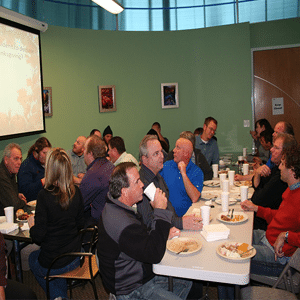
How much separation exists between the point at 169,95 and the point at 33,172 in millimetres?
4179

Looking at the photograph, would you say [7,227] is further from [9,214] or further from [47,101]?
[47,101]

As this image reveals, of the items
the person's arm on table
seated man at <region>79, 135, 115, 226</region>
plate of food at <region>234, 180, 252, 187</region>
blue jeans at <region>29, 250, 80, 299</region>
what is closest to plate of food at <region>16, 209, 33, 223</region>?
blue jeans at <region>29, 250, 80, 299</region>

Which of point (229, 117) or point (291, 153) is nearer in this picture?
point (291, 153)

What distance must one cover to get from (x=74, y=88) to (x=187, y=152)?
152 inches

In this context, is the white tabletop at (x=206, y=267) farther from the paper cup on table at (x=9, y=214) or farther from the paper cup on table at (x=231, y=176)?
the paper cup on table at (x=231, y=176)

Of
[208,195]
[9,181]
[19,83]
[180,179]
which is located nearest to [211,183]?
[208,195]

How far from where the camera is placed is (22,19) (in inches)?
215

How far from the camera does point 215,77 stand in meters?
7.67

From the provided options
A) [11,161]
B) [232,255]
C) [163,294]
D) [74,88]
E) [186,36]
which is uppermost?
[186,36]

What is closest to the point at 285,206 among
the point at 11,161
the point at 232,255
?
the point at 232,255

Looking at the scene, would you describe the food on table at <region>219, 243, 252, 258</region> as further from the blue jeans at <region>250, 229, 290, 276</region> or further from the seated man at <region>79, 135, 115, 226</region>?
the seated man at <region>79, 135, 115, 226</region>

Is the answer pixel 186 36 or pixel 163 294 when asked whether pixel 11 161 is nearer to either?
pixel 163 294

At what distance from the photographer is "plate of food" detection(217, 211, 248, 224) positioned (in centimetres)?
278

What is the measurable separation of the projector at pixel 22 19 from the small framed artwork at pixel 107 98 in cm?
167
